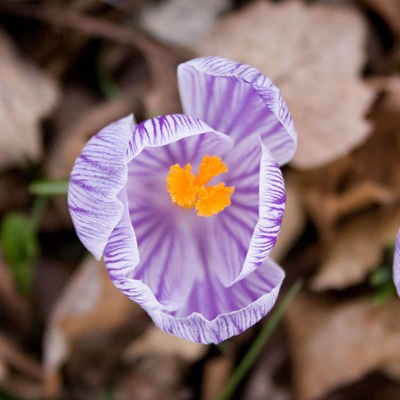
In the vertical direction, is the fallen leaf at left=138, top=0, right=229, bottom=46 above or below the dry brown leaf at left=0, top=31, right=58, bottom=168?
above

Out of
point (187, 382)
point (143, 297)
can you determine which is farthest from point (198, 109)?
point (187, 382)

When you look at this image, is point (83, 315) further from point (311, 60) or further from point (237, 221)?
point (311, 60)

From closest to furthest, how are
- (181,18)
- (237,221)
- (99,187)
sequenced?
(99,187)
(237,221)
(181,18)

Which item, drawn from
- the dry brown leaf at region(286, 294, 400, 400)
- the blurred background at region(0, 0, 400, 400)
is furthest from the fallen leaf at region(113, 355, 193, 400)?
the dry brown leaf at region(286, 294, 400, 400)

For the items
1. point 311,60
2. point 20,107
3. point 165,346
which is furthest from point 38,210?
point 311,60

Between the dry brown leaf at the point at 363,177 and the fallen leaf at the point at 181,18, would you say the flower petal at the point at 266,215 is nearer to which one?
the dry brown leaf at the point at 363,177

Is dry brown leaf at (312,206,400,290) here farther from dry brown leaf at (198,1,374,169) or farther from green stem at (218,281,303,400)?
dry brown leaf at (198,1,374,169)
